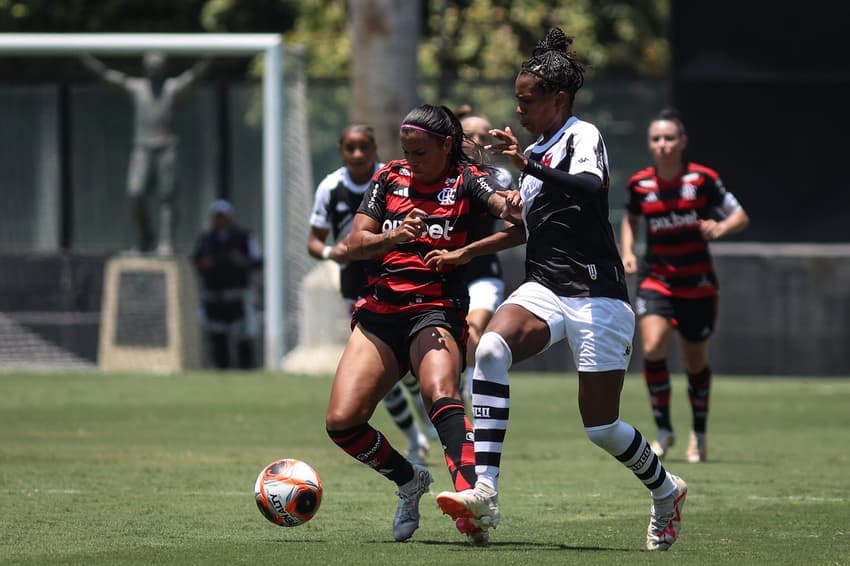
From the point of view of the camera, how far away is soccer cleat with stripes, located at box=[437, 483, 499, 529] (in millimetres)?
7250

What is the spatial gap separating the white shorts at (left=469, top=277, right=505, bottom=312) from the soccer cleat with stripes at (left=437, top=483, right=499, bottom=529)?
174 inches

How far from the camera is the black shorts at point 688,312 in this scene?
12102 mm

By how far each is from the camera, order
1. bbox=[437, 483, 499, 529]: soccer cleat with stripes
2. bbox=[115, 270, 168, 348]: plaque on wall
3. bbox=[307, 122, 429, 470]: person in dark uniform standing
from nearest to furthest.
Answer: bbox=[437, 483, 499, 529]: soccer cleat with stripes < bbox=[307, 122, 429, 470]: person in dark uniform standing < bbox=[115, 270, 168, 348]: plaque on wall

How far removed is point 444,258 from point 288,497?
1.33 meters

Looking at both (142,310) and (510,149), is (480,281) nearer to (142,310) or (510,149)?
(510,149)

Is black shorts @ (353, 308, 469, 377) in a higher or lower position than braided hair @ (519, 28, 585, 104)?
lower

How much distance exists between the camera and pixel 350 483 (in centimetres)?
1058

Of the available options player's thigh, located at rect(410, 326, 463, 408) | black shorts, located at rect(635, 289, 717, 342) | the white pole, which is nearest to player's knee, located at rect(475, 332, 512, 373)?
player's thigh, located at rect(410, 326, 463, 408)

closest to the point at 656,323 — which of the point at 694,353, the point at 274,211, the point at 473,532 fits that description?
the point at 694,353

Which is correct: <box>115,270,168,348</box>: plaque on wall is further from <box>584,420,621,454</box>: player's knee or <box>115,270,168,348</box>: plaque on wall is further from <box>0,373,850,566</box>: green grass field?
<box>584,420,621,454</box>: player's knee

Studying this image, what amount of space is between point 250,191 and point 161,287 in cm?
235

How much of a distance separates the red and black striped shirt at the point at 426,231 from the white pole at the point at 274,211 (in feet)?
36.6

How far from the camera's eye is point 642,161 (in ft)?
72.7

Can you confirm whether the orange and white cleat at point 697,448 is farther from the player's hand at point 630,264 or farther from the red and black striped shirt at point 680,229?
the player's hand at point 630,264
